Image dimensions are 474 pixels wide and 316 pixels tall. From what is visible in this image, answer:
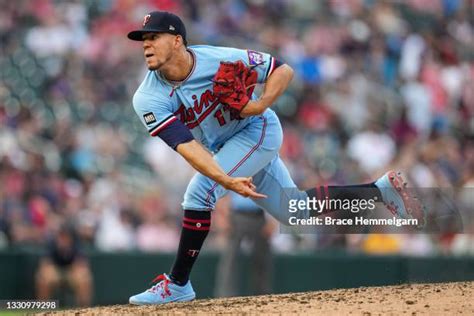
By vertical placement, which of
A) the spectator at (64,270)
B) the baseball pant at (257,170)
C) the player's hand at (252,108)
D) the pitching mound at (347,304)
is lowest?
the pitching mound at (347,304)

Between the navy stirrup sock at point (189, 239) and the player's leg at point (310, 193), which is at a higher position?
the player's leg at point (310, 193)

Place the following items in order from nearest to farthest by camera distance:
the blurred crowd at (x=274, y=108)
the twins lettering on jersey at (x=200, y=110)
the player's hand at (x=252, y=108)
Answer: the player's hand at (x=252, y=108) → the twins lettering on jersey at (x=200, y=110) → the blurred crowd at (x=274, y=108)

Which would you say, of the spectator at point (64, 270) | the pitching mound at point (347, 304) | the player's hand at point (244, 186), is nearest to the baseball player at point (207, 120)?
the player's hand at point (244, 186)

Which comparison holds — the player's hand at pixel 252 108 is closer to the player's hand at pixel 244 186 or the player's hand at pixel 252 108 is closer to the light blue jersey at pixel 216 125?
the light blue jersey at pixel 216 125

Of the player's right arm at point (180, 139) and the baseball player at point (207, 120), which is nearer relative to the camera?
the player's right arm at point (180, 139)

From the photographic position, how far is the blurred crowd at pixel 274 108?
9797 millimetres

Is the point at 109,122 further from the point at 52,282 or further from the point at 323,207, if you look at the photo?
the point at 323,207

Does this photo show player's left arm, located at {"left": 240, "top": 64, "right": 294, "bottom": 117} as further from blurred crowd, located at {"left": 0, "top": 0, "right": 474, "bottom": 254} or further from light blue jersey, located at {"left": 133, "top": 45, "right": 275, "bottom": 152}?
blurred crowd, located at {"left": 0, "top": 0, "right": 474, "bottom": 254}

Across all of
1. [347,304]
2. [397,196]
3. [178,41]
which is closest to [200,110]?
[178,41]

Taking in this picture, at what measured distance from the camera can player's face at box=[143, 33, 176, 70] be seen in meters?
5.46

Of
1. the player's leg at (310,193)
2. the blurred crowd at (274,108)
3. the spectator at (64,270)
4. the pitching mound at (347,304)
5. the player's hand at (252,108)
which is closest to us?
the pitching mound at (347,304)

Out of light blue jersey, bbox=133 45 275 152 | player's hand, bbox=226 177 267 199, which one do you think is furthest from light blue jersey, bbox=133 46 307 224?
player's hand, bbox=226 177 267 199

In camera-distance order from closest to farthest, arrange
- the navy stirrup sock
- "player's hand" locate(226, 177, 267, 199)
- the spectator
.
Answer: "player's hand" locate(226, 177, 267, 199) < the navy stirrup sock < the spectator

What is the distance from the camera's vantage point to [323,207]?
6375 mm
